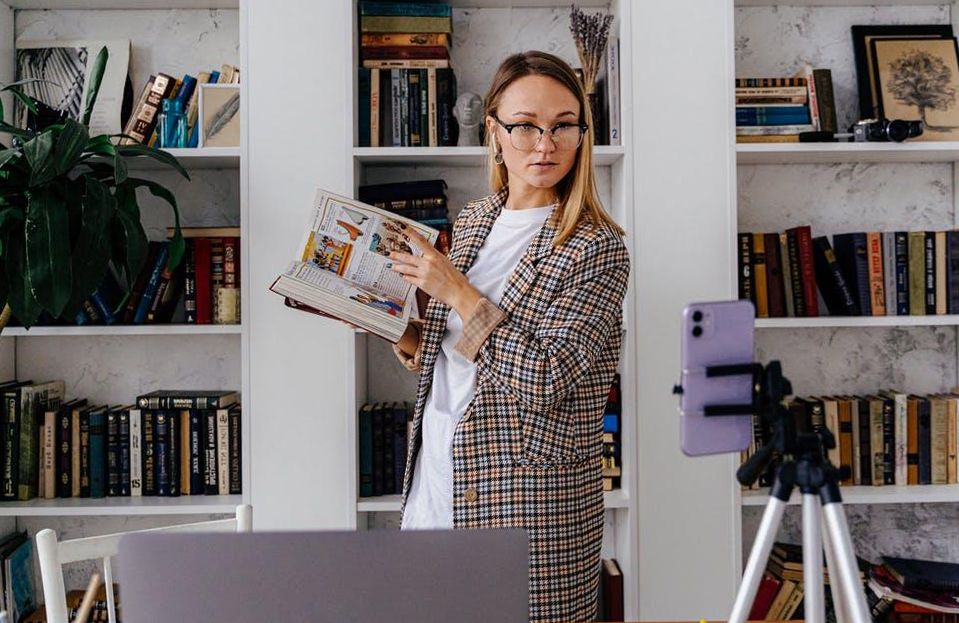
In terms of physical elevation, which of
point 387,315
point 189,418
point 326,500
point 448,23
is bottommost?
point 326,500

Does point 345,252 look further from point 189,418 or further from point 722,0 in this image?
point 722,0

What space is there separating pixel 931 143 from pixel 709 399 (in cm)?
192

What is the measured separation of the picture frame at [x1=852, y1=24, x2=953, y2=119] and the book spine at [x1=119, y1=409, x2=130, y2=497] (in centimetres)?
238

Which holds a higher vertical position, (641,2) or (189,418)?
(641,2)

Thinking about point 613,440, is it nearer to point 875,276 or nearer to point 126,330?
point 875,276

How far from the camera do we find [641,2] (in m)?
2.14

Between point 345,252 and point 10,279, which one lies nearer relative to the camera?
point 345,252

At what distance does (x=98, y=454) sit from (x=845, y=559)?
6.78 feet

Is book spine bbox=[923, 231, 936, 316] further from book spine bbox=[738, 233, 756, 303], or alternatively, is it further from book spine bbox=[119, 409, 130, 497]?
book spine bbox=[119, 409, 130, 497]

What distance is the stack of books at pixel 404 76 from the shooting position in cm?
Answer: 219

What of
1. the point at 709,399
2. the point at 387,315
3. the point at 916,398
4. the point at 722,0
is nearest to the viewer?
the point at 709,399

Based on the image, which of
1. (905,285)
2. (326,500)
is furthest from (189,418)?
(905,285)

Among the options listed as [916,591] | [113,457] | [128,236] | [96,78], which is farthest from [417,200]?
[916,591]

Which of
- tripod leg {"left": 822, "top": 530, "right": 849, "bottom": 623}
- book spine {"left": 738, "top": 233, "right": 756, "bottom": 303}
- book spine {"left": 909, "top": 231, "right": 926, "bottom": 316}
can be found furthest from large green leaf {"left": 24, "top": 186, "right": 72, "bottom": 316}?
book spine {"left": 909, "top": 231, "right": 926, "bottom": 316}
